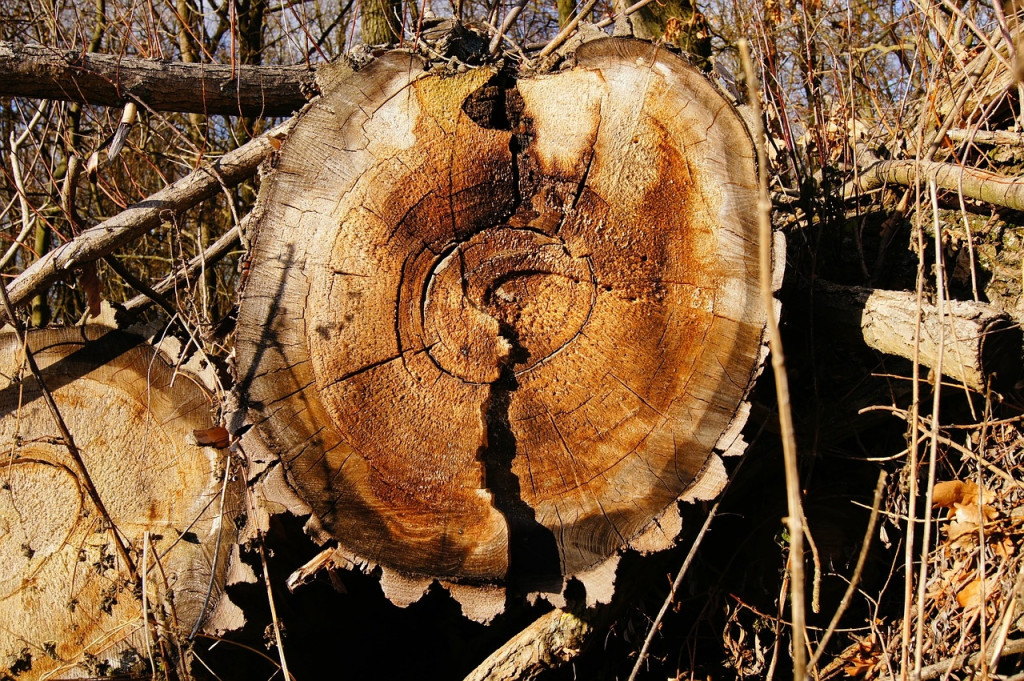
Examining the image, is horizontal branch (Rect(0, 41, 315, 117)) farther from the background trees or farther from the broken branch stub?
the broken branch stub

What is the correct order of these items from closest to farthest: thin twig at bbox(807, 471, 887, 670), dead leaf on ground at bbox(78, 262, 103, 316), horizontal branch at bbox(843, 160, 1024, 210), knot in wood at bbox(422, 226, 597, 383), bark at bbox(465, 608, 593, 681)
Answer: thin twig at bbox(807, 471, 887, 670) → knot in wood at bbox(422, 226, 597, 383) → bark at bbox(465, 608, 593, 681) → horizontal branch at bbox(843, 160, 1024, 210) → dead leaf on ground at bbox(78, 262, 103, 316)

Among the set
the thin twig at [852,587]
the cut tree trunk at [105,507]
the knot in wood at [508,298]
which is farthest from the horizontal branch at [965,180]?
the cut tree trunk at [105,507]

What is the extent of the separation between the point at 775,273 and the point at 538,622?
3.72ft

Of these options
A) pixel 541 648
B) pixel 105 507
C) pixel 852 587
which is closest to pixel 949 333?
pixel 852 587

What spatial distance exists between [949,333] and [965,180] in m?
0.87

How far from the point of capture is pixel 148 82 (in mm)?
Result: 2795

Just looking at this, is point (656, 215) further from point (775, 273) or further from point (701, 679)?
point (701, 679)

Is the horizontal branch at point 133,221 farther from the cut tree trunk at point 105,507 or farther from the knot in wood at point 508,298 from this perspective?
the knot in wood at point 508,298

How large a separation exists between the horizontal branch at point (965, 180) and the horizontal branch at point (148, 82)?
2.16 m

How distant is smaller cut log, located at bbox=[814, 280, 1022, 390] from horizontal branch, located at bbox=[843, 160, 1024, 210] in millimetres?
411

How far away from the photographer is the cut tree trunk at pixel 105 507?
82.7 inches

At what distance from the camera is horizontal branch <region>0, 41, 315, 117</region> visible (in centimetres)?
269

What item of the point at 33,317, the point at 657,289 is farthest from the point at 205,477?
the point at 33,317

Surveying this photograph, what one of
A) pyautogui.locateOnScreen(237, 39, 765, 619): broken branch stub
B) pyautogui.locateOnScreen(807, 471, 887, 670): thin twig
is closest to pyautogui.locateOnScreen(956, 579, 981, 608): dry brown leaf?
pyautogui.locateOnScreen(807, 471, 887, 670): thin twig
